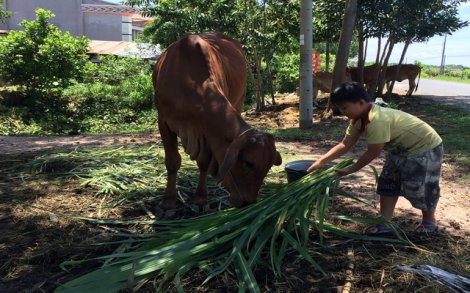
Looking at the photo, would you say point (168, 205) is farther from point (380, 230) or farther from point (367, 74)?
point (367, 74)

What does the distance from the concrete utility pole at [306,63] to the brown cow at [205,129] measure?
494cm

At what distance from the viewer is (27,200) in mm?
4180

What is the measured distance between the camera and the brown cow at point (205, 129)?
121 inches

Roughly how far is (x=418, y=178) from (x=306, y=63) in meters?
5.99

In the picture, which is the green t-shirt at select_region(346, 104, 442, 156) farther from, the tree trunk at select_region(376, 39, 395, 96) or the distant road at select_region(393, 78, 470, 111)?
the tree trunk at select_region(376, 39, 395, 96)

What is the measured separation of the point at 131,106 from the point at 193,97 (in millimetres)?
10613

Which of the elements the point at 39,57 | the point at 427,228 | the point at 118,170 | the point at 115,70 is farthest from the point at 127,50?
the point at 427,228

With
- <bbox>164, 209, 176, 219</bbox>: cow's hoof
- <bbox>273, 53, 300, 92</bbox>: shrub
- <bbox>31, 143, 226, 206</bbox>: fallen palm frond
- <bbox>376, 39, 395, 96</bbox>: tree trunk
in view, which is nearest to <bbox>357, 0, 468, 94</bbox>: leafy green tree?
<bbox>376, 39, 395, 96</bbox>: tree trunk

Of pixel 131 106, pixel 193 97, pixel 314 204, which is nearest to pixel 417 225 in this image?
pixel 314 204

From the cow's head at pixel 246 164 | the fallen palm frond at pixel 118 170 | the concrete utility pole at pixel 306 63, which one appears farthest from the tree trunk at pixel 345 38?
the cow's head at pixel 246 164

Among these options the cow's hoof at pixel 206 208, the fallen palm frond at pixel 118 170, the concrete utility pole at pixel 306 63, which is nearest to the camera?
the cow's hoof at pixel 206 208

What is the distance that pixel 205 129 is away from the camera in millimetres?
3389

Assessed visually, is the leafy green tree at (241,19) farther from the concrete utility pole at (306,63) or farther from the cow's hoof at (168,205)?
the cow's hoof at (168,205)

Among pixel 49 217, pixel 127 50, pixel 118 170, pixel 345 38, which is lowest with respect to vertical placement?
pixel 49 217
